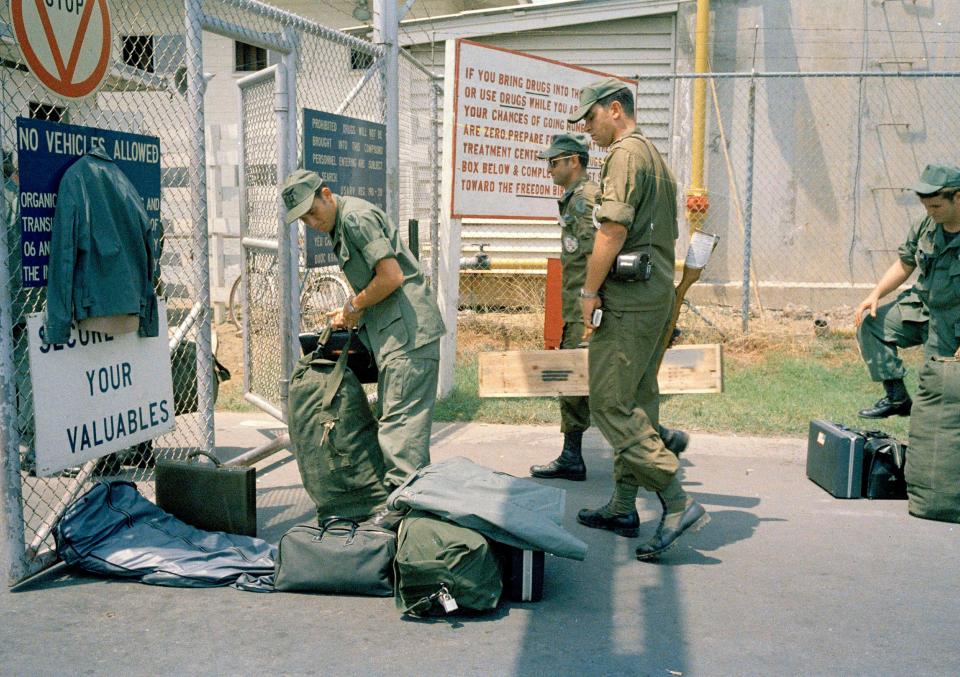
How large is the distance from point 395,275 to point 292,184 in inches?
25.1

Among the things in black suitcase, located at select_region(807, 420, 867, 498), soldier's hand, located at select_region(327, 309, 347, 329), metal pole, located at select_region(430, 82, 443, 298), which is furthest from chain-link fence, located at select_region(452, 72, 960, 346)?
soldier's hand, located at select_region(327, 309, 347, 329)

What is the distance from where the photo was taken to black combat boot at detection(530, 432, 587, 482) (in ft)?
19.3

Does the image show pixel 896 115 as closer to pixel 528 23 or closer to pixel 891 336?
pixel 528 23

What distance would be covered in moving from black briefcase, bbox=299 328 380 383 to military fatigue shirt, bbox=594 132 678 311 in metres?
1.21

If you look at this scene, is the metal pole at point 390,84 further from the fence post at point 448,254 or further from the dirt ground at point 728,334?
the dirt ground at point 728,334

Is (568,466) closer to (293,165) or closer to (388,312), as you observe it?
(388,312)

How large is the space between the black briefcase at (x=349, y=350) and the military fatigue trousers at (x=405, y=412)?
0.21m

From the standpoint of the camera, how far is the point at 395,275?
4.48 metres

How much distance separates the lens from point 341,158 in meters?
6.25

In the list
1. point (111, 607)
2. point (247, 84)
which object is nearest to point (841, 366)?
point (247, 84)

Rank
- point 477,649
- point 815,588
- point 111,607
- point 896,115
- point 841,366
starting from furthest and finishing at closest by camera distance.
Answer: point 896,115
point 841,366
point 815,588
point 111,607
point 477,649

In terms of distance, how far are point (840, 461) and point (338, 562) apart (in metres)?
3.08

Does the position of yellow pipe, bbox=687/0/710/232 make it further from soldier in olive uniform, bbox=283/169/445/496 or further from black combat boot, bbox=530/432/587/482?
soldier in olive uniform, bbox=283/169/445/496

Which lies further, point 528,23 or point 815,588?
point 528,23
